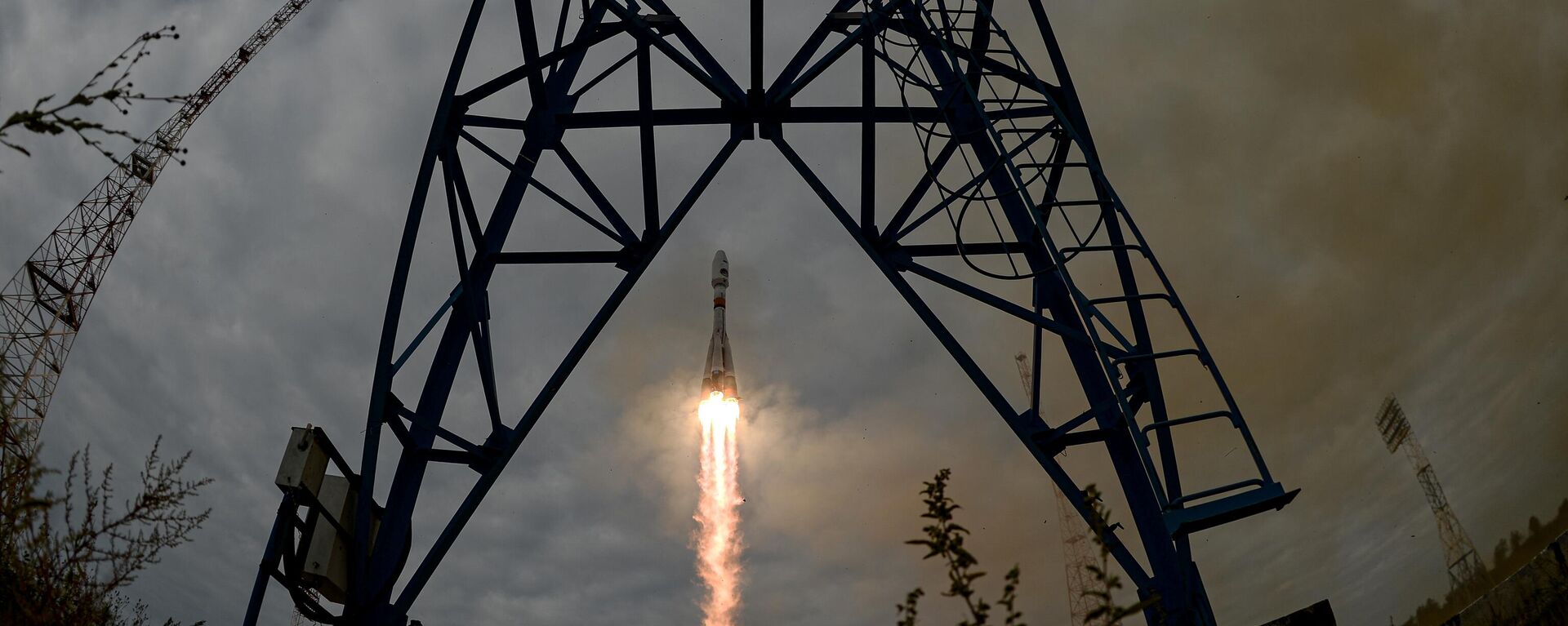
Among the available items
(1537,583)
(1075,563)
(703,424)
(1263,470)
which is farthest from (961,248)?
(1075,563)

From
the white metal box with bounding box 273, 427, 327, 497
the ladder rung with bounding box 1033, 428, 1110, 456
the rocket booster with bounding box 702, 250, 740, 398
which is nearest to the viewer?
the white metal box with bounding box 273, 427, 327, 497

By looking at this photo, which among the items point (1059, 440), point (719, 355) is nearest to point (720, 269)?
point (719, 355)

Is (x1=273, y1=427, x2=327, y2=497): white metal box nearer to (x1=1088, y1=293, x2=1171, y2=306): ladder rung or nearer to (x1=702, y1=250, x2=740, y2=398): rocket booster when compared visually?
(x1=1088, y1=293, x2=1171, y2=306): ladder rung

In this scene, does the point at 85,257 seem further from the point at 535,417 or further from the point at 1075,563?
the point at 1075,563

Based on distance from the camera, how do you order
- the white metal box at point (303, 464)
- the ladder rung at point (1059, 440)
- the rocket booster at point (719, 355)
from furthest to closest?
the rocket booster at point (719, 355) < the ladder rung at point (1059, 440) < the white metal box at point (303, 464)

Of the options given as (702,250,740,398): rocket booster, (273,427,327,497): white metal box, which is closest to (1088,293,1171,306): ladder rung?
(273,427,327,497): white metal box

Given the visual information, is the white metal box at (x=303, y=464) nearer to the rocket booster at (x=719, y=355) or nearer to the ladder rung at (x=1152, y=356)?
the ladder rung at (x=1152, y=356)

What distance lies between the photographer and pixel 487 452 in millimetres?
11406

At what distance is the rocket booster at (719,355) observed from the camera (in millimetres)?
55375

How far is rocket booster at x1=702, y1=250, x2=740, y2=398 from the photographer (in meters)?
55.4

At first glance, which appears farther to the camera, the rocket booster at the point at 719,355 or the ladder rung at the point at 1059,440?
the rocket booster at the point at 719,355

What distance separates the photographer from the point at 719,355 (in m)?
56.5

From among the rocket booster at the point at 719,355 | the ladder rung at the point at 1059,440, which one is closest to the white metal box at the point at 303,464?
the ladder rung at the point at 1059,440

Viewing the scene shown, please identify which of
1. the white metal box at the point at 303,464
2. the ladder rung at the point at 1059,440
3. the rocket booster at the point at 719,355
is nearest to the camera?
the white metal box at the point at 303,464
